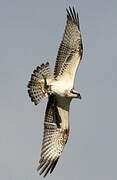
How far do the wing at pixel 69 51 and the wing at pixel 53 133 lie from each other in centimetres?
78

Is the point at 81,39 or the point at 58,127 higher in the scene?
the point at 81,39

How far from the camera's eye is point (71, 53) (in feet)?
78.9

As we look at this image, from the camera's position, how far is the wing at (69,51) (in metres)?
24.0

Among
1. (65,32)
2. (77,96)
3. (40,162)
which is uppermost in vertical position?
(65,32)

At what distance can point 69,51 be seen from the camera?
24047 mm

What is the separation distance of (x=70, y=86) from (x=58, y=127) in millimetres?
1271

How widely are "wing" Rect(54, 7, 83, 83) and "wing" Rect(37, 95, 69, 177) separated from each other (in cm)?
A: 78

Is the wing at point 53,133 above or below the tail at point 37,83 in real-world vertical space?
below

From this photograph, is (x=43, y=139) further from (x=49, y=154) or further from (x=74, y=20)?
(x=74, y=20)

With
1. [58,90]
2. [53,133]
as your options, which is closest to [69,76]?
[58,90]

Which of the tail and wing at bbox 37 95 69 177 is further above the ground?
the tail

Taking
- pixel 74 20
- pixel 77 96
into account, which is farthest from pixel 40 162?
pixel 74 20

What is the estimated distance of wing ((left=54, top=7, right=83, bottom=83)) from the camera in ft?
78.6

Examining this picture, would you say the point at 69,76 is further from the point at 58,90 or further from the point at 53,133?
the point at 53,133
